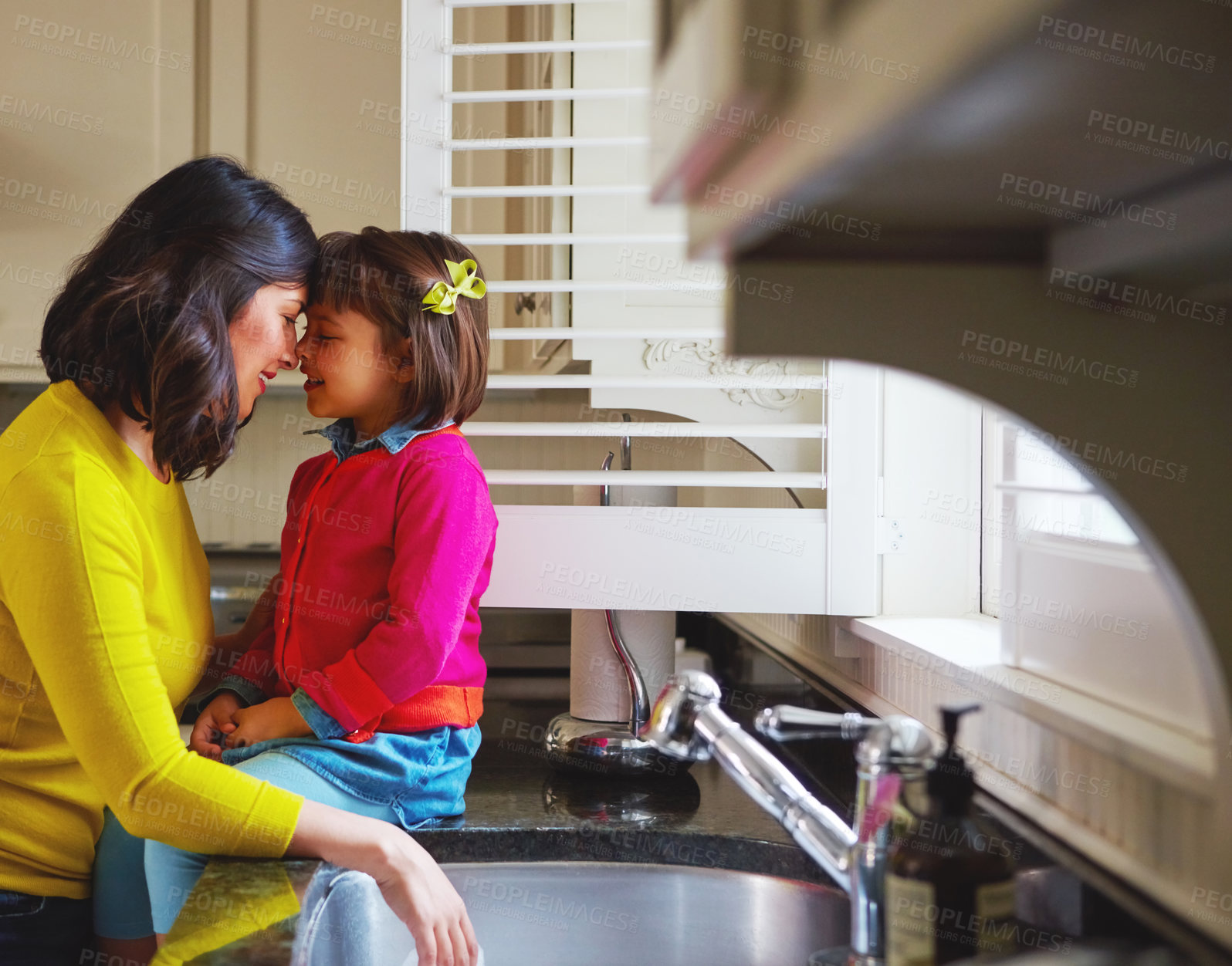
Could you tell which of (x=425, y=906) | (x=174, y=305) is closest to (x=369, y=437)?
(x=174, y=305)

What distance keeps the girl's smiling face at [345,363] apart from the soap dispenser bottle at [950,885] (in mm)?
694

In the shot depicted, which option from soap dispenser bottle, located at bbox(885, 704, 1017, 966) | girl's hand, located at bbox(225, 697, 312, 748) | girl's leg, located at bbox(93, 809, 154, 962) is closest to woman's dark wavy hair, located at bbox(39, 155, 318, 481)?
girl's hand, located at bbox(225, 697, 312, 748)

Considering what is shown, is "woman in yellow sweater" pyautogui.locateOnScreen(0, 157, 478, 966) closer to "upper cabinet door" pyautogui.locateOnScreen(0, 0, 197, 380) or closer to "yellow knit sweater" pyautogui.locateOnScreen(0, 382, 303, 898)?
"yellow knit sweater" pyautogui.locateOnScreen(0, 382, 303, 898)

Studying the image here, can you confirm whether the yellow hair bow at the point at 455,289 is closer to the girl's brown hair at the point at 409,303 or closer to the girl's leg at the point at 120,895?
the girl's brown hair at the point at 409,303

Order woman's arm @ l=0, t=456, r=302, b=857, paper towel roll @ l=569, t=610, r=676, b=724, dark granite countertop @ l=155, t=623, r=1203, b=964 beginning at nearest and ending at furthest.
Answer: dark granite countertop @ l=155, t=623, r=1203, b=964 < woman's arm @ l=0, t=456, r=302, b=857 < paper towel roll @ l=569, t=610, r=676, b=724

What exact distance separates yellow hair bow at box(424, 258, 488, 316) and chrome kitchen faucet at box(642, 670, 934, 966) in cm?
51

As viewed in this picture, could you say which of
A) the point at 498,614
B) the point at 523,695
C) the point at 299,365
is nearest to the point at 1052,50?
the point at 299,365

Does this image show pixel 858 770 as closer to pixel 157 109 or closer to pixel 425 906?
pixel 425 906

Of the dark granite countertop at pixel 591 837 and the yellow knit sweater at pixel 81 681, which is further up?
the yellow knit sweater at pixel 81 681

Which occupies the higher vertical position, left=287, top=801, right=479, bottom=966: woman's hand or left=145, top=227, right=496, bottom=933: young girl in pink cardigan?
left=145, top=227, right=496, bottom=933: young girl in pink cardigan

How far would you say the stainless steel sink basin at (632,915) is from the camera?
899mm

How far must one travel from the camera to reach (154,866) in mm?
861

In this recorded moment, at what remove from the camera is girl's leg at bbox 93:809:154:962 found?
2.93 ft

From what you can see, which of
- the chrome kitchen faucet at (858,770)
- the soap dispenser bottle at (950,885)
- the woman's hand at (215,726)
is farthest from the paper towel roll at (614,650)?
the soap dispenser bottle at (950,885)
